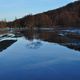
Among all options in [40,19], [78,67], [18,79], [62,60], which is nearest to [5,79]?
[18,79]

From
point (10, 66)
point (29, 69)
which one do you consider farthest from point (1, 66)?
point (29, 69)

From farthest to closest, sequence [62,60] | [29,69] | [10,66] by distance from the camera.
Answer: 1. [62,60]
2. [10,66]
3. [29,69]

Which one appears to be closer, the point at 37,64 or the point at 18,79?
the point at 18,79

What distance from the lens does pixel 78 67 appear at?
12.2 m

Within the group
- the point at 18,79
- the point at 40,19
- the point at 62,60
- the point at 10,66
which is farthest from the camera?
the point at 40,19

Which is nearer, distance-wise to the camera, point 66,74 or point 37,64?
point 66,74

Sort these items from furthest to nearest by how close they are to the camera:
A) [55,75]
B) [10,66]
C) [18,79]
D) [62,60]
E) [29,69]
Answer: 1. [62,60]
2. [10,66]
3. [29,69]
4. [55,75]
5. [18,79]

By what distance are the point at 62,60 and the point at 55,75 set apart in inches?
147

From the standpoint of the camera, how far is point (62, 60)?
14.2 m

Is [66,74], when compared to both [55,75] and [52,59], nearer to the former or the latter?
[55,75]

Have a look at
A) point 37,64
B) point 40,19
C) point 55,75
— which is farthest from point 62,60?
point 40,19

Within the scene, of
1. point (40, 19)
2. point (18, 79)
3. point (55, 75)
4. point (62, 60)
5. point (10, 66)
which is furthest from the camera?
point (40, 19)

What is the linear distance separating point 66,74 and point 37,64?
2715 millimetres

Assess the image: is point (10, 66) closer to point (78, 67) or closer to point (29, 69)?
point (29, 69)
